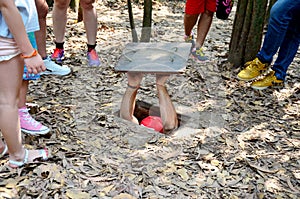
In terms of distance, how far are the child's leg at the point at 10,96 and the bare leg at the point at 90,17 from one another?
146 cm

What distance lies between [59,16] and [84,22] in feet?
0.70

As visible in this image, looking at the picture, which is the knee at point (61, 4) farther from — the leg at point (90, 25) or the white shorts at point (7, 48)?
the white shorts at point (7, 48)

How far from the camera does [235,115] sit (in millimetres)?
3006

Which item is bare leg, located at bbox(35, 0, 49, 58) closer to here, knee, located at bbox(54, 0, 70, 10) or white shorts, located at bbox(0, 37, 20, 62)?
knee, located at bbox(54, 0, 70, 10)

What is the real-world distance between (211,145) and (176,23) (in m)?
2.63

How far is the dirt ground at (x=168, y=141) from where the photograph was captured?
220 cm

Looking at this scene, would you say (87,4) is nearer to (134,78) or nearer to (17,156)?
(134,78)

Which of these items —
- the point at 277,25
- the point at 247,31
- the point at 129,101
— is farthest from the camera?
the point at 247,31

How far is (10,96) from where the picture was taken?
2.00m

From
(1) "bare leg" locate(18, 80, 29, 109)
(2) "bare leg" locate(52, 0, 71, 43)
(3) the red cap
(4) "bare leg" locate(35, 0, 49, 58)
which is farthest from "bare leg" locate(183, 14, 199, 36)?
(1) "bare leg" locate(18, 80, 29, 109)

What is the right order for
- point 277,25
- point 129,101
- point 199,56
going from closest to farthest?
point 129,101 < point 277,25 < point 199,56

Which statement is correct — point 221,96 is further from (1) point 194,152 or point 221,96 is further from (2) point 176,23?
(2) point 176,23

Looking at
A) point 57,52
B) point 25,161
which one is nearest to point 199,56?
point 57,52

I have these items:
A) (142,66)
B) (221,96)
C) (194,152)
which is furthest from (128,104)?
(221,96)
